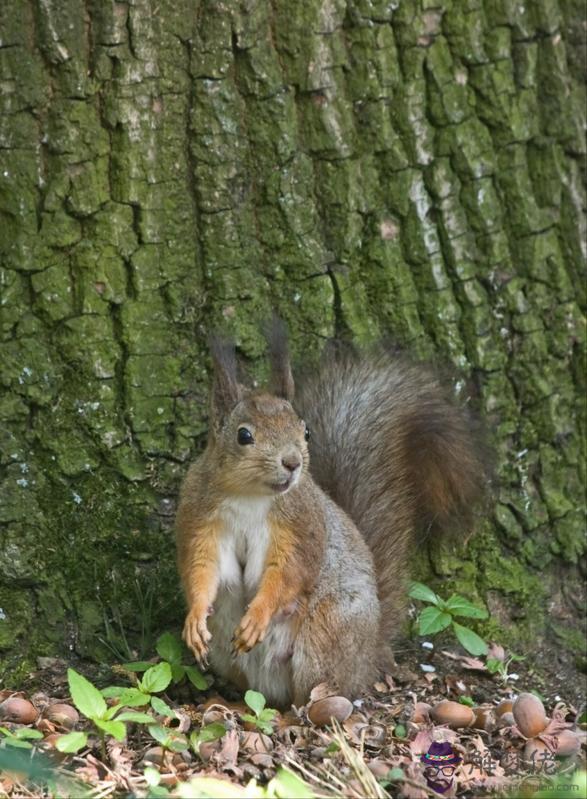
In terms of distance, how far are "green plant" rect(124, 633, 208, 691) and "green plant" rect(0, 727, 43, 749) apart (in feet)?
1.38

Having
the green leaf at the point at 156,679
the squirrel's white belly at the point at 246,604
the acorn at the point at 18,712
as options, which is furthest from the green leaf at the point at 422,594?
the acorn at the point at 18,712

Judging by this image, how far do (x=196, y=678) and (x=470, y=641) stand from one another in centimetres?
71

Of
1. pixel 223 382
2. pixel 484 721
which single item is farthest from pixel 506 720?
pixel 223 382

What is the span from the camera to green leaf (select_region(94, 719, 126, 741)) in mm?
2405

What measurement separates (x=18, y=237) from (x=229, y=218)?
54 cm

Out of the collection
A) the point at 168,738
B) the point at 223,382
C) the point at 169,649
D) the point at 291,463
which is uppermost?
the point at 223,382

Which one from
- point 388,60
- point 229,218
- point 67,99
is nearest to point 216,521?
point 229,218

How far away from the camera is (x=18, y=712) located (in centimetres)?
280

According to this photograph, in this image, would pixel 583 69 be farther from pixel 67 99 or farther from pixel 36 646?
pixel 36 646

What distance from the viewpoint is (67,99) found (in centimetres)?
296

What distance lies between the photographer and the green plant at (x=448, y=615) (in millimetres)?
3129

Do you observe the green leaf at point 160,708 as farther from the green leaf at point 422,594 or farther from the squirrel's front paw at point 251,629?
the green leaf at point 422,594

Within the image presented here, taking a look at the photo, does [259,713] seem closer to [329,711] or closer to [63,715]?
[329,711]

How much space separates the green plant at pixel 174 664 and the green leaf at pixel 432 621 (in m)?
0.57
